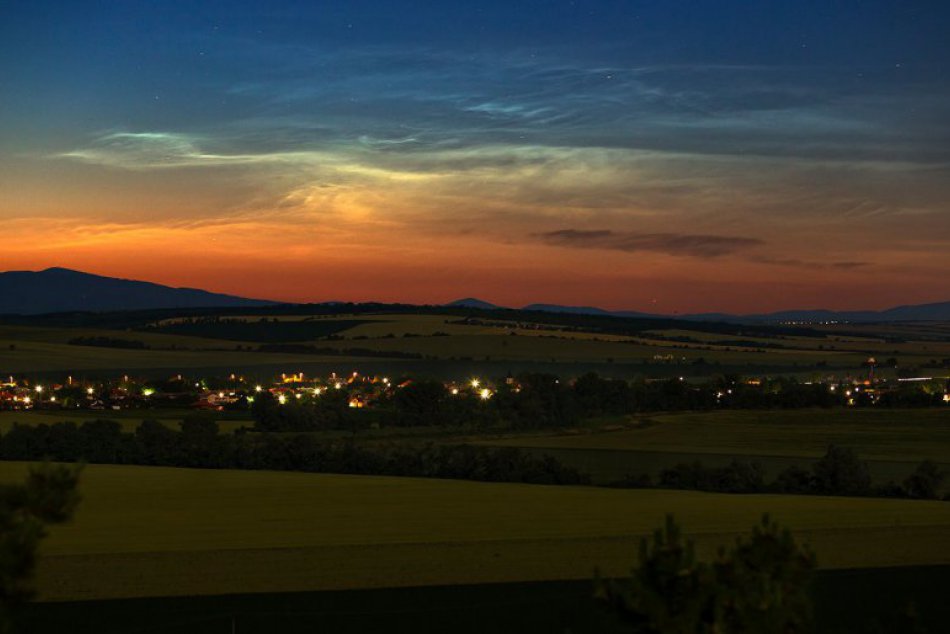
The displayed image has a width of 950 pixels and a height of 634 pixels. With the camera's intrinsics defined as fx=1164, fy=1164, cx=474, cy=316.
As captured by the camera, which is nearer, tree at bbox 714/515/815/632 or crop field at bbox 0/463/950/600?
tree at bbox 714/515/815/632

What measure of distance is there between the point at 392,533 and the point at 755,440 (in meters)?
32.5

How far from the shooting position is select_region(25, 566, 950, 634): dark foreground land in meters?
18.0

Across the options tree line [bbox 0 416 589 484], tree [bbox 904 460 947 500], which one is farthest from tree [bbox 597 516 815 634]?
tree line [bbox 0 416 589 484]

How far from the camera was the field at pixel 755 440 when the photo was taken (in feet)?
141

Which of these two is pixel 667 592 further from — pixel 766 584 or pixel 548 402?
pixel 548 402

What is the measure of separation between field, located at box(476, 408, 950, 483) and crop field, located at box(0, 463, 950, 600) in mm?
10273

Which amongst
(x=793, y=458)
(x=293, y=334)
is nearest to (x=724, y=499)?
(x=793, y=458)

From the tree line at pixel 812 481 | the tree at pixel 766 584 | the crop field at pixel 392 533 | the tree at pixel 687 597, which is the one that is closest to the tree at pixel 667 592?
the tree at pixel 687 597

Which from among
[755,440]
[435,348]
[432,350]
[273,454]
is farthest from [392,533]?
[435,348]

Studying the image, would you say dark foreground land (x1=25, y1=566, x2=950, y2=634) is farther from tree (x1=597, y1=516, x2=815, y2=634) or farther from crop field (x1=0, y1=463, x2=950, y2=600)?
tree (x1=597, y1=516, x2=815, y2=634)

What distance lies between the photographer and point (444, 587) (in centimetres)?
2100

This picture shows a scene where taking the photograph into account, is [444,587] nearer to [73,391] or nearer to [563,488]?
[563,488]

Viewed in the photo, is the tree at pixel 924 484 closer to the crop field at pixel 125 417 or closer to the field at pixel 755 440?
the field at pixel 755 440

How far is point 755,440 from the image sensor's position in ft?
172
